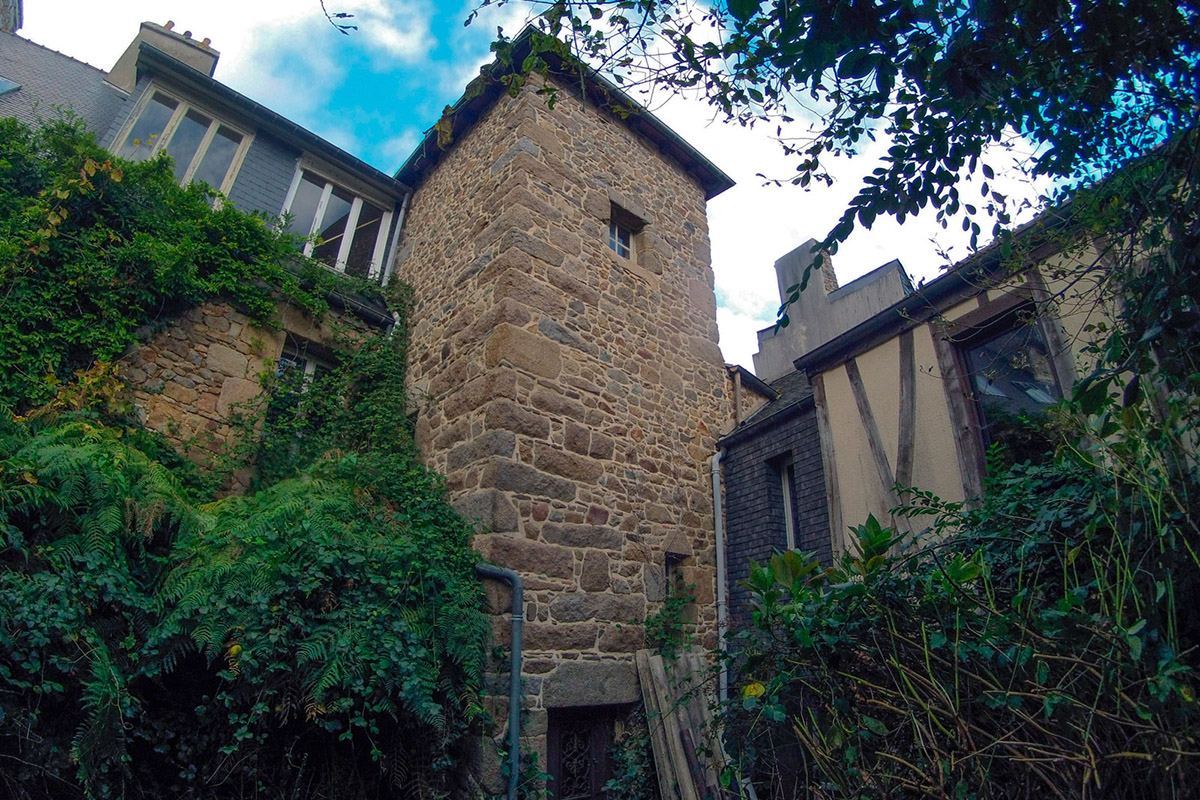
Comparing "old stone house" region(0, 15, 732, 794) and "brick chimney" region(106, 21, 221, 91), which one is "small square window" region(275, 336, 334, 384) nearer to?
"old stone house" region(0, 15, 732, 794)

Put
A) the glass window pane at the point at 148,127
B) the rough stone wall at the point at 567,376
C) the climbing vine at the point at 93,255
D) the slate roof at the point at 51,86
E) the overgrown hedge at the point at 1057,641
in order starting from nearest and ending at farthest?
1. the overgrown hedge at the point at 1057,641
2. the climbing vine at the point at 93,255
3. the rough stone wall at the point at 567,376
4. the glass window pane at the point at 148,127
5. the slate roof at the point at 51,86

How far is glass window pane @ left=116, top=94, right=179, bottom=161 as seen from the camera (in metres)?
6.00

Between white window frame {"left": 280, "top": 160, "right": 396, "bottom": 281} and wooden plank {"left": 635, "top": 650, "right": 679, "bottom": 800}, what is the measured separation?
17.1 feet

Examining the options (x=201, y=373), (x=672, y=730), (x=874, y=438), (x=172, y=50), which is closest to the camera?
(x=672, y=730)

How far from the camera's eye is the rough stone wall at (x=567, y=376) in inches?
185

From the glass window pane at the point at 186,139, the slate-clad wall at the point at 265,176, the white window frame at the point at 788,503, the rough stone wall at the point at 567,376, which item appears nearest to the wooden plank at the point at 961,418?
the white window frame at the point at 788,503

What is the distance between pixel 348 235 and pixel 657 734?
21.0 ft

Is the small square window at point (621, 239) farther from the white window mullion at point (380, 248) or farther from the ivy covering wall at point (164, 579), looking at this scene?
the ivy covering wall at point (164, 579)

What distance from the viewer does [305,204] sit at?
23.3 feet

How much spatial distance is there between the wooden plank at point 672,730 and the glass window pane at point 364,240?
5.34 m

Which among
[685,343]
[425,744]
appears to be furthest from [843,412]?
[425,744]

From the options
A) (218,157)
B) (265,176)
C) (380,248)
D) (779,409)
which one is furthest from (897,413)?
(218,157)

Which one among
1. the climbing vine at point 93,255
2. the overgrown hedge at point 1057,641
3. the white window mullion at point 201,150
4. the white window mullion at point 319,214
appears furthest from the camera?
the white window mullion at point 319,214

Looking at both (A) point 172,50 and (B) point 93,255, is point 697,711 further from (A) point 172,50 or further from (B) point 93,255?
(A) point 172,50
